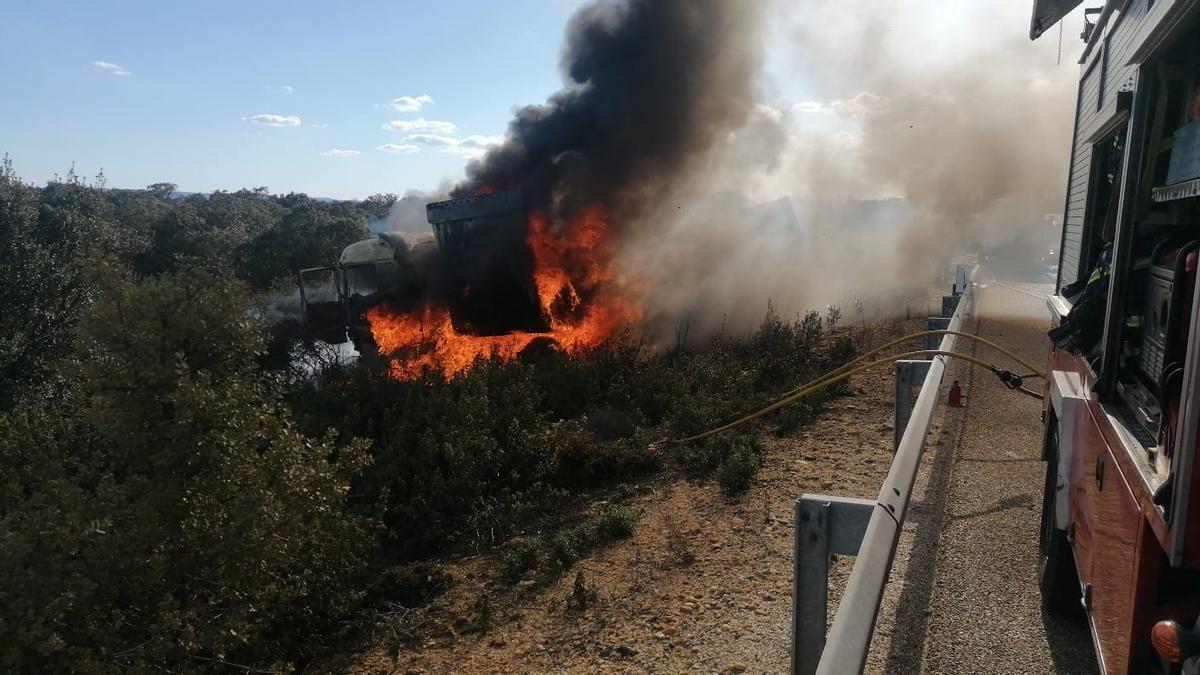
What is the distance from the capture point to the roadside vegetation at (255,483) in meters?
4.23

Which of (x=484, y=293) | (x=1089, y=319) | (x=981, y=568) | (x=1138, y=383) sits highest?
(x=1089, y=319)

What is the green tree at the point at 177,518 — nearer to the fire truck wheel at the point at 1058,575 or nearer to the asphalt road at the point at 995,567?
the asphalt road at the point at 995,567

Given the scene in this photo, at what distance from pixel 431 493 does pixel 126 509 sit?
2.90m

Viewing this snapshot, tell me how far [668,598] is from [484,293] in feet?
34.5

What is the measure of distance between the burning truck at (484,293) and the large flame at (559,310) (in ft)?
0.07

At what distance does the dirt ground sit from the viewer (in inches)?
151

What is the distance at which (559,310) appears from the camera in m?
14.8

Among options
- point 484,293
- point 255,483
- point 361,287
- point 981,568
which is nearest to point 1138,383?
point 981,568

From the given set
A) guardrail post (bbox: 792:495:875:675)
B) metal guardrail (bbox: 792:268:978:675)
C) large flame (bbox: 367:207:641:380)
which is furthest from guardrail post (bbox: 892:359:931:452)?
large flame (bbox: 367:207:641:380)

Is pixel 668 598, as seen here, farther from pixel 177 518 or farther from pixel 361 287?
pixel 361 287

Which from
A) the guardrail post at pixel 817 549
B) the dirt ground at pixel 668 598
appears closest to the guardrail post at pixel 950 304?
the dirt ground at pixel 668 598

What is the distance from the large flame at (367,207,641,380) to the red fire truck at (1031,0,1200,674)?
978 centimetres

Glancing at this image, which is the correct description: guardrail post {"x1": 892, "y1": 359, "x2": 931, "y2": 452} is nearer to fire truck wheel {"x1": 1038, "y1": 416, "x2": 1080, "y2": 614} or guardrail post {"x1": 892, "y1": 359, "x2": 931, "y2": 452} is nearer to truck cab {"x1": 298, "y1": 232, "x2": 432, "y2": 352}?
fire truck wheel {"x1": 1038, "y1": 416, "x2": 1080, "y2": 614}

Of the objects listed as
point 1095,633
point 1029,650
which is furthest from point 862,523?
point 1029,650
